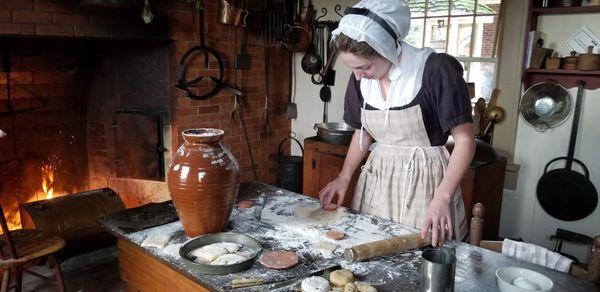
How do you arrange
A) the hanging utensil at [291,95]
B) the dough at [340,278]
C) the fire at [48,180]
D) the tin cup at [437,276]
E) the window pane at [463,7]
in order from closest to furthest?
the tin cup at [437,276] → the dough at [340,278] → the window pane at [463,7] → the fire at [48,180] → the hanging utensil at [291,95]

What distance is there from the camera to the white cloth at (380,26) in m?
1.53

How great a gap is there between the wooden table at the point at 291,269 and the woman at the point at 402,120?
0.15m

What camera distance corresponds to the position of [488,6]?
3129 millimetres

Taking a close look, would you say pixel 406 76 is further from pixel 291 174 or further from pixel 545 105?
pixel 291 174

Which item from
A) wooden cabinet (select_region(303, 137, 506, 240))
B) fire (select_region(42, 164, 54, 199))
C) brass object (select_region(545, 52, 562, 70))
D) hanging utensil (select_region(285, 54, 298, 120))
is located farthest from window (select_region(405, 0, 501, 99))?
fire (select_region(42, 164, 54, 199))

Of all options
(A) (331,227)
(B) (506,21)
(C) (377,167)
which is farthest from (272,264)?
(B) (506,21)

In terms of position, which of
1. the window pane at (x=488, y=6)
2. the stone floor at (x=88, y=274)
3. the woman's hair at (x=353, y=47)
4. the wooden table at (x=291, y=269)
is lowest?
the stone floor at (x=88, y=274)

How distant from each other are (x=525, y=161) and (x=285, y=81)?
2.12 meters

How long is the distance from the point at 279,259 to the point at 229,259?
0.15 metres

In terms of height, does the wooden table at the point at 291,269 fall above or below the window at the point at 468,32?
below

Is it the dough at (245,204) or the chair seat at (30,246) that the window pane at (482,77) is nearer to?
the dough at (245,204)

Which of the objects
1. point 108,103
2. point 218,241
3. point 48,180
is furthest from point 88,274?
point 218,241

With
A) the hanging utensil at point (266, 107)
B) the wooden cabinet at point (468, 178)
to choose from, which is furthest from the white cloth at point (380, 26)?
the hanging utensil at point (266, 107)

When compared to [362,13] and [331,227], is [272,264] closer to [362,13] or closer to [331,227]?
[331,227]
